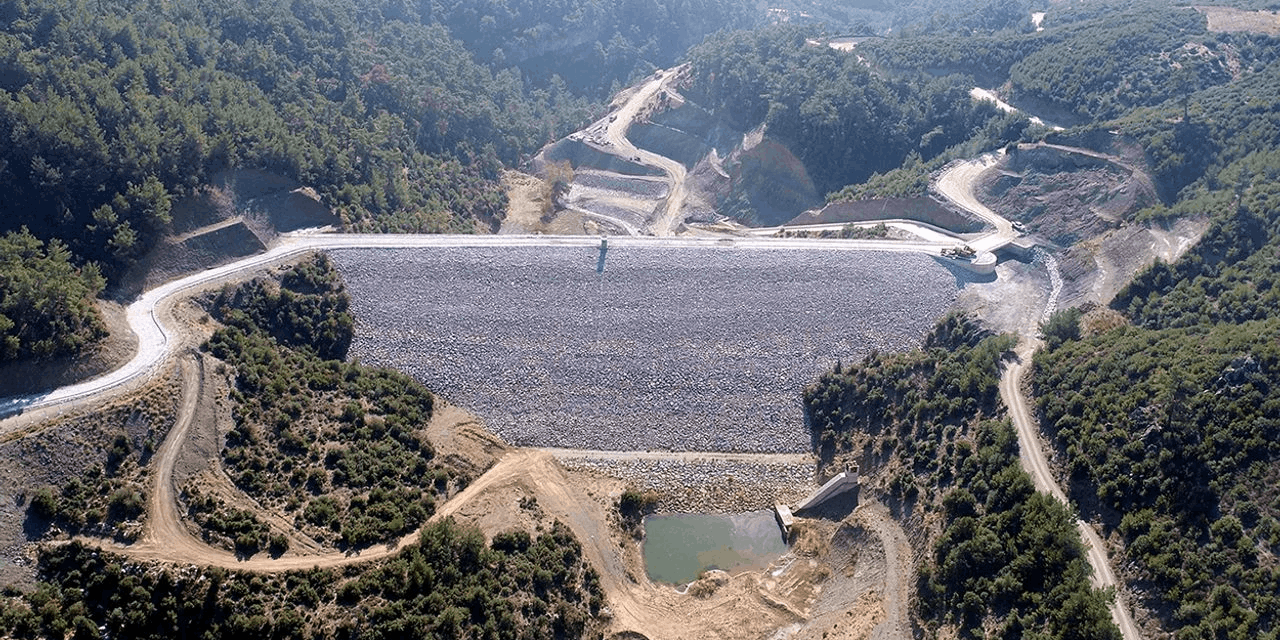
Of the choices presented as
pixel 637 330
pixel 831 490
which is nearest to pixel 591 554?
pixel 831 490

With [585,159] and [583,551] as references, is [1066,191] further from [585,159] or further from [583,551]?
[585,159]

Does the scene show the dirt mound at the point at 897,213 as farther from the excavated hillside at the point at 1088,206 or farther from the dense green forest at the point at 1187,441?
the dense green forest at the point at 1187,441

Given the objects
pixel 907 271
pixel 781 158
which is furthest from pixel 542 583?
pixel 781 158

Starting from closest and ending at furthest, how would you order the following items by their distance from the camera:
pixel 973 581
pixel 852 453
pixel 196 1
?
pixel 973 581 → pixel 852 453 → pixel 196 1

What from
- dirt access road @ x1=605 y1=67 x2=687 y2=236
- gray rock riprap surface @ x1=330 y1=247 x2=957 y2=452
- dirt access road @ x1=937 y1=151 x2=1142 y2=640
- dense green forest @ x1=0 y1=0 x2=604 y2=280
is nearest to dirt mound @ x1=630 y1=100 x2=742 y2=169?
dirt access road @ x1=605 y1=67 x2=687 y2=236

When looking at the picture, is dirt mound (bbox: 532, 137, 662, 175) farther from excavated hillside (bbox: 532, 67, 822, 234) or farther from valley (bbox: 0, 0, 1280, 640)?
valley (bbox: 0, 0, 1280, 640)

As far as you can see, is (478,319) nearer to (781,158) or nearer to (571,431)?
(571,431)
